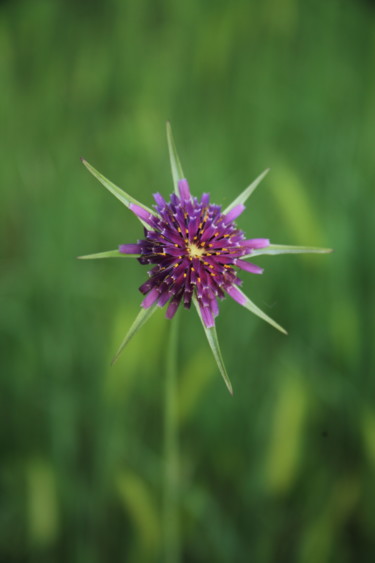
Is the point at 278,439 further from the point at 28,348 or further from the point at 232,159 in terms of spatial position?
the point at 232,159

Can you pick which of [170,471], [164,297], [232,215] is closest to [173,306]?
[164,297]

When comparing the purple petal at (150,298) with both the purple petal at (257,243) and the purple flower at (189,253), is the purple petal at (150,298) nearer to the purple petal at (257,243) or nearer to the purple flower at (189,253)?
the purple flower at (189,253)

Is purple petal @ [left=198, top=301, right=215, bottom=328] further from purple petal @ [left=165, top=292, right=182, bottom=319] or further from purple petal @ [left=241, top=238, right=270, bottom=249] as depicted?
purple petal @ [left=241, top=238, right=270, bottom=249]

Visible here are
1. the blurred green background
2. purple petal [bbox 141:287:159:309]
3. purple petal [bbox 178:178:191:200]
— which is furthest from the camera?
the blurred green background

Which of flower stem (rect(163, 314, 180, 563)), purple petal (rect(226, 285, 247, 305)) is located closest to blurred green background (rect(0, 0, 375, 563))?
flower stem (rect(163, 314, 180, 563))

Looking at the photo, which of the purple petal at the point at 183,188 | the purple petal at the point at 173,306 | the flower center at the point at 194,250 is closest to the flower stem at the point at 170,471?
the purple petal at the point at 173,306

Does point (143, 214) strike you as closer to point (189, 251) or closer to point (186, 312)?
point (189, 251)

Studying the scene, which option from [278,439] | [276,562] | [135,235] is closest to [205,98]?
[135,235]

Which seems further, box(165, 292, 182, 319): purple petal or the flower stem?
the flower stem
